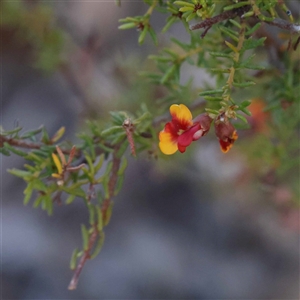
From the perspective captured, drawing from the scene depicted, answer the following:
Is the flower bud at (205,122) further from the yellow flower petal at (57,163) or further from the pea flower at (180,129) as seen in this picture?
the yellow flower petal at (57,163)

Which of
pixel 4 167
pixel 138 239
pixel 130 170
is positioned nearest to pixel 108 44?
Answer: pixel 130 170

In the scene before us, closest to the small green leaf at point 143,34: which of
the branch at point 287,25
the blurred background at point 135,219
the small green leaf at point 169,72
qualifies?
the small green leaf at point 169,72

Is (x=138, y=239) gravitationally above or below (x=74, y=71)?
below

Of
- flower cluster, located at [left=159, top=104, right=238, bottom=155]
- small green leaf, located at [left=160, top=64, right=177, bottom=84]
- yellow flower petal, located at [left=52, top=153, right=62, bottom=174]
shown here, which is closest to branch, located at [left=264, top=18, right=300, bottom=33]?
flower cluster, located at [left=159, top=104, right=238, bottom=155]

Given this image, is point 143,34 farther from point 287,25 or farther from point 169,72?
point 287,25

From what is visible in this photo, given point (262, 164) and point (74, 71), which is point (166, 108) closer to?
point (262, 164)

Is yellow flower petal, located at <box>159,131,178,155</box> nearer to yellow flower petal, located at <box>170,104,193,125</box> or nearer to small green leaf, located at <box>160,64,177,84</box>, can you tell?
yellow flower petal, located at <box>170,104,193,125</box>

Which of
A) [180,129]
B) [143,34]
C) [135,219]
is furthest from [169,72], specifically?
[135,219]

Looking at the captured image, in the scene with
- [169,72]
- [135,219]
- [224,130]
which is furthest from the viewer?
[135,219]
